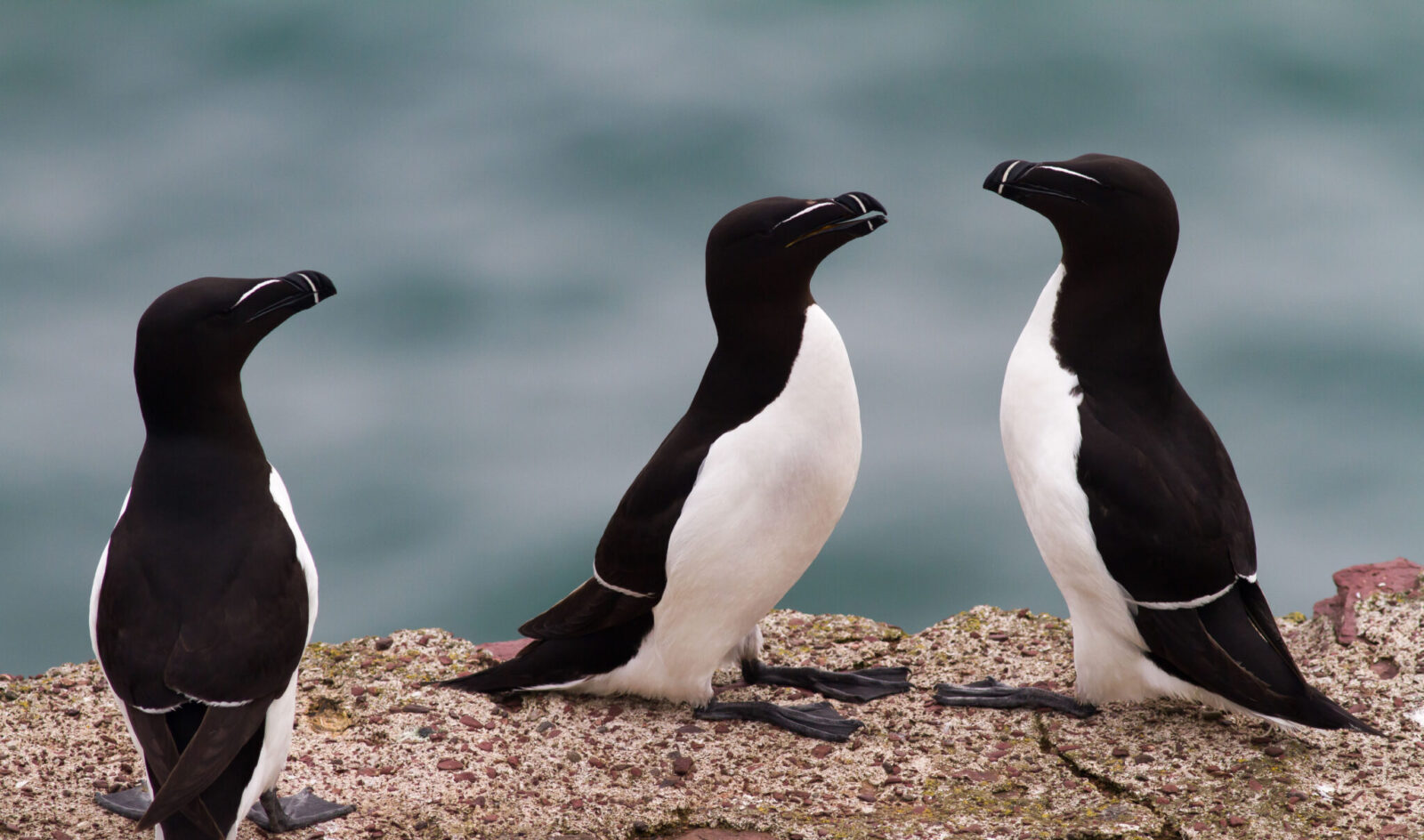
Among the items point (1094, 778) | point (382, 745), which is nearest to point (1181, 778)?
point (1094, 778)

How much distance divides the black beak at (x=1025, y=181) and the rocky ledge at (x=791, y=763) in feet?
6.18

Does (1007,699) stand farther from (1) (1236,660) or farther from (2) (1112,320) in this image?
(2) (1112,320)

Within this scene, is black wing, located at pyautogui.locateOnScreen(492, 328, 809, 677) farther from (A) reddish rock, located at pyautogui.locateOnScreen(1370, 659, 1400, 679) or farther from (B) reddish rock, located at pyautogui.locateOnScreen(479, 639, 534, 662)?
(A) reddish rock, located at pyautogui.locateOnScreen(1370, 659, 1400, 679)

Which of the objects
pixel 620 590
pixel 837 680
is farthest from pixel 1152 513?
pixel 620 590

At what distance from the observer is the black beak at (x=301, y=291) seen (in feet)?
15.5

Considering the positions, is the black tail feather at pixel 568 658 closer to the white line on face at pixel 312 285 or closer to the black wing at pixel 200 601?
the black wing at pixel 200 601

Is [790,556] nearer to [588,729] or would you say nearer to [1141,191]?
[588,729]

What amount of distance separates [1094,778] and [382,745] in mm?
2479

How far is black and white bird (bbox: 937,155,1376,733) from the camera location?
17.1ft

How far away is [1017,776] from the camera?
5301mm

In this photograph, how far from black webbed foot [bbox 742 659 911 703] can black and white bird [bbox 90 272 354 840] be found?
1.93 m

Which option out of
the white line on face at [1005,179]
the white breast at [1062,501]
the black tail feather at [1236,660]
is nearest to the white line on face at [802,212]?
the white line on face at [1005,179]

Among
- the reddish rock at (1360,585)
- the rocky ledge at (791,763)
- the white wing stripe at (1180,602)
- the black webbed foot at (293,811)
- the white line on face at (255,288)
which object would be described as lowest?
the black webbed foot at (293,811)

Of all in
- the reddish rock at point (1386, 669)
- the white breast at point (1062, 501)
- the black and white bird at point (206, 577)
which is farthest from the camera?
the reddish rock at point (1386, 669)
